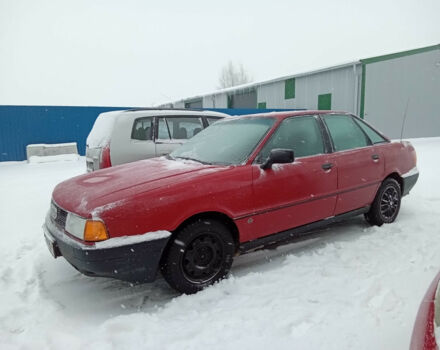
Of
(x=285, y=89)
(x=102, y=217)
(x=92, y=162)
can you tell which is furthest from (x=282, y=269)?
(x=285, y=89)

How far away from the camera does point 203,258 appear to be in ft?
9.66

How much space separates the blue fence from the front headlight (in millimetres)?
11787

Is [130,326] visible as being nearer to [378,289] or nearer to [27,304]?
[27,304]

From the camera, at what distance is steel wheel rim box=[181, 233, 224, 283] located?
9.43 feet

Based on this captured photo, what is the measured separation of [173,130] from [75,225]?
3653 mm

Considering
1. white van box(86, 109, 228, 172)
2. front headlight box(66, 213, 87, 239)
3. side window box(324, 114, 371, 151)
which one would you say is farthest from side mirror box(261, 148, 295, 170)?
white van box(86, 109, 228, 172)

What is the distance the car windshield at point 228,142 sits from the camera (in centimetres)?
338

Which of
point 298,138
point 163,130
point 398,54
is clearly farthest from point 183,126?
point 398,54

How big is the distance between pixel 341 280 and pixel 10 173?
992cm

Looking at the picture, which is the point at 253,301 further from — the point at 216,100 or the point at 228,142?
the point at 216,100

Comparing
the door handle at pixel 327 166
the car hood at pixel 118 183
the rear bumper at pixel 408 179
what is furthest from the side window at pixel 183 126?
the rear bumper at pixel 408 179

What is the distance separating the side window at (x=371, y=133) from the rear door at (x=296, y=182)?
0.91 meters

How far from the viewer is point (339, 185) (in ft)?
12.5

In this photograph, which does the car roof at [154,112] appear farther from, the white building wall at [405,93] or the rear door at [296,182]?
the white building wall at [405,93]
